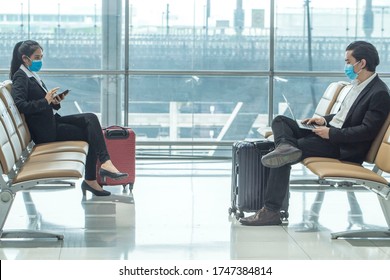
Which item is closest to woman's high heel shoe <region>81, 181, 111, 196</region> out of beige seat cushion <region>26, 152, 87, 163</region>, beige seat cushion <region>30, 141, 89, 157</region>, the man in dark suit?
beige seat cushion <region>30, 141, 89, 157</region>

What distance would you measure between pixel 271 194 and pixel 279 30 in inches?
186

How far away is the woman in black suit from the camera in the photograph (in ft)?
21.9

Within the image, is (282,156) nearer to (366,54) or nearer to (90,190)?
(366,54)

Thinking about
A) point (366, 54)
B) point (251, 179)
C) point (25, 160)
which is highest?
point (366, 54)

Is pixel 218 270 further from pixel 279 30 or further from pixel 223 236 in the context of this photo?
pixel 279 30

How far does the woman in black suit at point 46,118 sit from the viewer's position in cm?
666

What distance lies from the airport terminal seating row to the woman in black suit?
82 mm

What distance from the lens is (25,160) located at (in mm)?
6332

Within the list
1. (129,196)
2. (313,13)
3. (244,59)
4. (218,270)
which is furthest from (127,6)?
(218,270)

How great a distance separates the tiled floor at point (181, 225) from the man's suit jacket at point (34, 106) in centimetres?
53

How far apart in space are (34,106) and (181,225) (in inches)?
56.5

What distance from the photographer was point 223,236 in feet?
18.9

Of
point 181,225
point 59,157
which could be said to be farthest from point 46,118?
point 181,225

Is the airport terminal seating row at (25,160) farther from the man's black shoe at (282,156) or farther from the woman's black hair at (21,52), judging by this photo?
the man's black shoe at (282,156)
